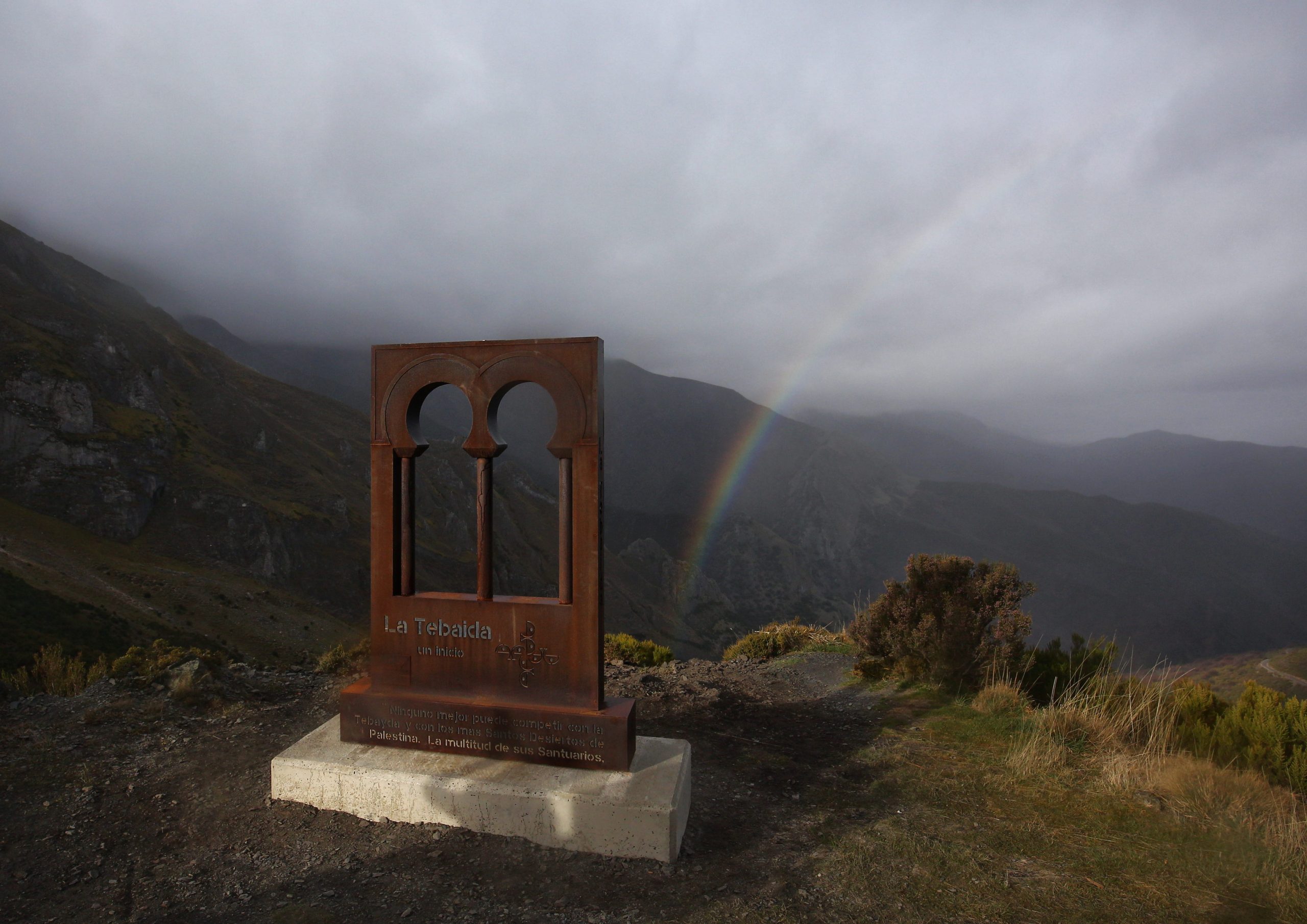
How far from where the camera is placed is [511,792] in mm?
4508

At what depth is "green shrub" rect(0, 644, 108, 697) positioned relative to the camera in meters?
7.12

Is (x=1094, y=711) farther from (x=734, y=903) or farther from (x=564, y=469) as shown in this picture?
(x=564, y=469)

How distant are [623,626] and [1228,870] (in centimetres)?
5715

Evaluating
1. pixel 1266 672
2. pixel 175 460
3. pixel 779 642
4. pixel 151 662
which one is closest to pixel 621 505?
pixel 175 460

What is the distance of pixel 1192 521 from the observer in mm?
123250

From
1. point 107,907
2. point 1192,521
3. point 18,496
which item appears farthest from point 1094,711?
point 1192,521

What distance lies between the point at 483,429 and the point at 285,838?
9.93ft

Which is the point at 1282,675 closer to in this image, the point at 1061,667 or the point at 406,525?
the point at 1061,667

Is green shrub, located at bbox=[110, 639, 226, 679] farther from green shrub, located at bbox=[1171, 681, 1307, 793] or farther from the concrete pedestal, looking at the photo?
green shrub, located at bbox=[1171, 681, 1307, 793]

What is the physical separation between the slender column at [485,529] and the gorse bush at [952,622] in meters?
4.89

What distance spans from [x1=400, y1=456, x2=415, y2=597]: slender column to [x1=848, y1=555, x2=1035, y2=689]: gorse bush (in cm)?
537

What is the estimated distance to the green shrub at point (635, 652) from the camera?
10141mm

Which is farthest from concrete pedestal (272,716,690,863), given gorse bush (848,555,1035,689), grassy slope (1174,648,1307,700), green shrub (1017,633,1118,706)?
grassy slope (1174,648,1307,700)

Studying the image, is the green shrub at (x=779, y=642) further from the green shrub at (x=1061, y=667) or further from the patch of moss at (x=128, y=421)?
the patch of moss at (x=128, y=421)
